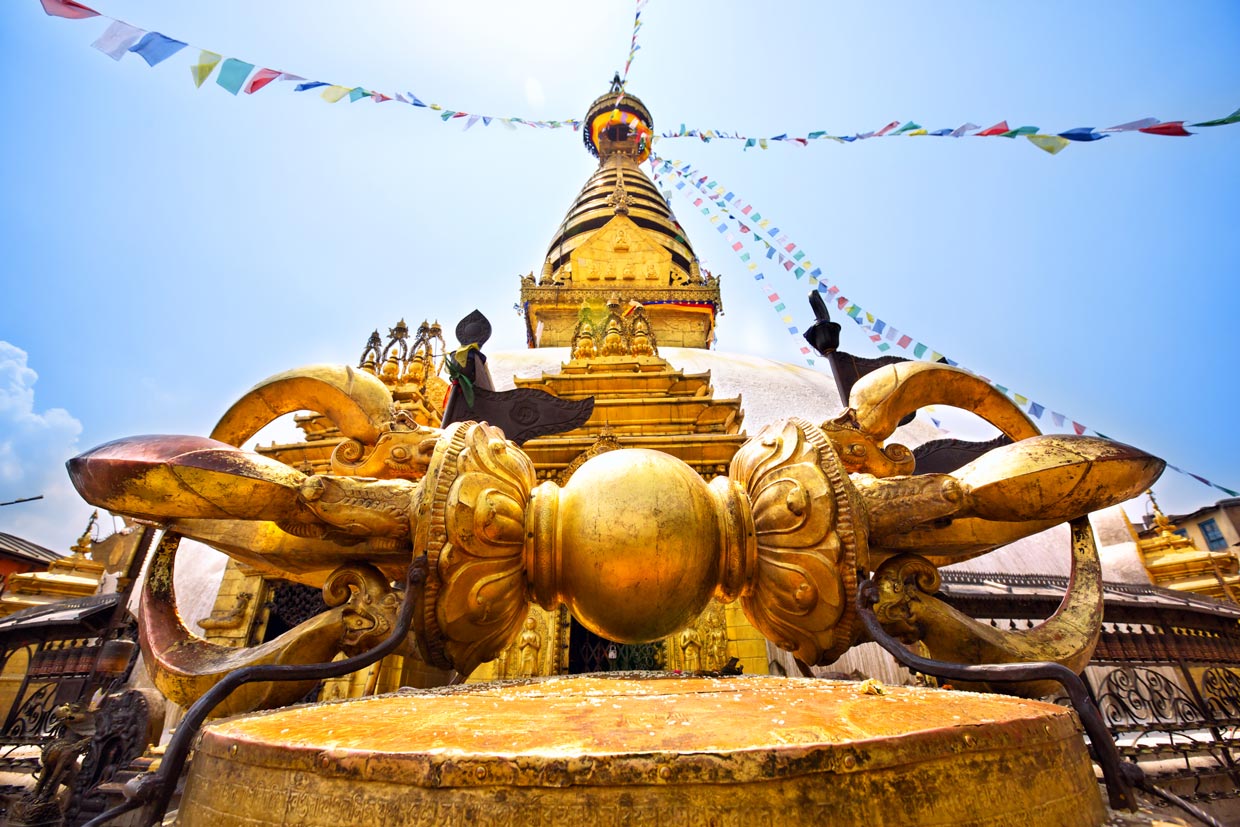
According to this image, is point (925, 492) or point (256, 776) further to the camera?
point (925, 492)

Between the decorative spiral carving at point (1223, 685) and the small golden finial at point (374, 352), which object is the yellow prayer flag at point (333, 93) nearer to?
the small golden finial at point (374, 352)

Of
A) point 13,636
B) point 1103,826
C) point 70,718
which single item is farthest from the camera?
point 13,636

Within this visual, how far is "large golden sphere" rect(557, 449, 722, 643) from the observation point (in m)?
1.71

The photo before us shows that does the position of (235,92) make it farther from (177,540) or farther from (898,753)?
(898,753)

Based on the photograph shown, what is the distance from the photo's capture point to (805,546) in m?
1.85

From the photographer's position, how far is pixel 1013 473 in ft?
5.97

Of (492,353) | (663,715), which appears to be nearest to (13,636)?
(663,715)

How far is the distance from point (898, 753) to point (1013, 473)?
4.18 feet

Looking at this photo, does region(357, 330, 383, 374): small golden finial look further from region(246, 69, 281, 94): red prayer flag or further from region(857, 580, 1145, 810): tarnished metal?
region(857, 580, 1145, 810): tarnished metal

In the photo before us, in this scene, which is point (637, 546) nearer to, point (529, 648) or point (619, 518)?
point (619, 518)

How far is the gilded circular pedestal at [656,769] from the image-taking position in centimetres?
86

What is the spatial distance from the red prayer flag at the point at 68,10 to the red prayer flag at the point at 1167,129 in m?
8.90

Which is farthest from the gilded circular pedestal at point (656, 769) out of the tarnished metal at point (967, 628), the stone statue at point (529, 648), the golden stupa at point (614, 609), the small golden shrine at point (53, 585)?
the small golden shrine at point (53, 585)

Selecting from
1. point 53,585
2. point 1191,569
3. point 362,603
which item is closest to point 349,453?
point 362,603
